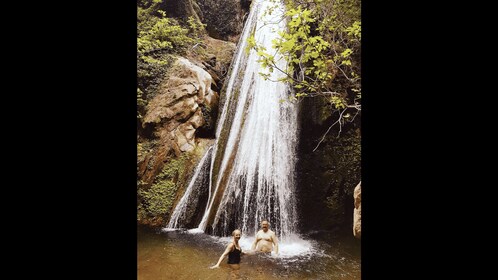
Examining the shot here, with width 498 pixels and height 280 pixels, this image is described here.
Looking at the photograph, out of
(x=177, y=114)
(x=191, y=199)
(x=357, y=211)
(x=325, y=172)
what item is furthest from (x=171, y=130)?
(x=357, y=211)

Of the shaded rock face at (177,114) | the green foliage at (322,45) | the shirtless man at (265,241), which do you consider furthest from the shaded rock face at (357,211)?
the shaded rock face at (177,114)

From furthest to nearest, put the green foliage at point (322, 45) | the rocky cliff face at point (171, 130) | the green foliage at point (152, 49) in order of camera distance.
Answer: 1. the green foliage at point (152, 49)
2. the rocky cliff face at point (171, 130)
3. the green foliage at point (322, 45)

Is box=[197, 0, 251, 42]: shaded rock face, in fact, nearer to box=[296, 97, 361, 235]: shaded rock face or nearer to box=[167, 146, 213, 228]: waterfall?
box=[296, 97, 361, 235]: shaded rock face

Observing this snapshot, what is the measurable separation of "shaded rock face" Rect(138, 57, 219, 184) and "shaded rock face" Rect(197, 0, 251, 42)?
462cm

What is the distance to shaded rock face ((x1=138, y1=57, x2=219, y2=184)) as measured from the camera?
8203 millimetres

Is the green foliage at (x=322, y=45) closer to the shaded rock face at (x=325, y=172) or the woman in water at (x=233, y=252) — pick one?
the shaded rock face at (x=325, y=172)

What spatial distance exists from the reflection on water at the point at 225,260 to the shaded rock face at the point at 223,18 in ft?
32.0

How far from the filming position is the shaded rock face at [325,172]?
24.2ft

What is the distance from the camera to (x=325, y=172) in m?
7.73

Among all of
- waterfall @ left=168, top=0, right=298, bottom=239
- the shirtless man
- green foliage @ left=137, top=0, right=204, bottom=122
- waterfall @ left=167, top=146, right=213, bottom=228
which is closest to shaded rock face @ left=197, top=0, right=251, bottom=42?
green foliage @ left=137, top=0, right=204, bottom=122
